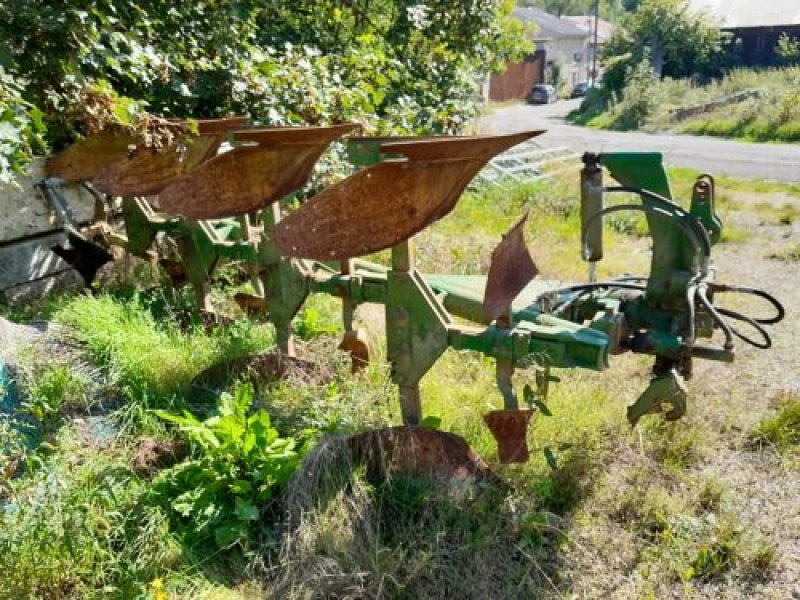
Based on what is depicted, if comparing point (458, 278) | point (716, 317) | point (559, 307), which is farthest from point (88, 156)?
point (716, 317)

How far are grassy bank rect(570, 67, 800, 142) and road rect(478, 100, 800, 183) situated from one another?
0.90 m

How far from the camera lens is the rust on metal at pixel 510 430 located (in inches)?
94.5

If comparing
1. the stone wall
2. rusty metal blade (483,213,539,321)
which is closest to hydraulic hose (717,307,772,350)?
rusty metal blade (483,213,539,321)

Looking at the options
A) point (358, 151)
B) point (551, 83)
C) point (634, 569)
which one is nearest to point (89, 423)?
point (358, 151)

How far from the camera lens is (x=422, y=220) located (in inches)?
86.4

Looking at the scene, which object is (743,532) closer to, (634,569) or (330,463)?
(634,569)

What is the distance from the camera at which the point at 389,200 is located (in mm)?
2186

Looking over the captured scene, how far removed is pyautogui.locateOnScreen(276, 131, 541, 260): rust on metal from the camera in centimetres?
210

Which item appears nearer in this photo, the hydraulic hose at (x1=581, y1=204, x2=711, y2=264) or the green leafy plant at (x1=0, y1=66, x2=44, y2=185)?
the hydraulic hose at (x1=581, y1=204, x2=711, y2=264)

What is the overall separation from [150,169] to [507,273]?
7.21ft

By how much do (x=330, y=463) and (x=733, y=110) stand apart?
20116mm

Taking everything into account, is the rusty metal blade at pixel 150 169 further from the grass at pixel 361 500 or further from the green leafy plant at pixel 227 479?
the green leafy plant at pixel 227 479

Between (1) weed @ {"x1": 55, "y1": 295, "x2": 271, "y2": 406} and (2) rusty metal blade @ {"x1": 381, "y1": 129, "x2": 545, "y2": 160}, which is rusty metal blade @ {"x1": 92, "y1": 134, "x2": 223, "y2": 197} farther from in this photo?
(2) rusty metal blade @ {"x1": 381, "y1": 129, "x2": 545, "y2": 160}

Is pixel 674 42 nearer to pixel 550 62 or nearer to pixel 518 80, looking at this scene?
pixel 518 80
